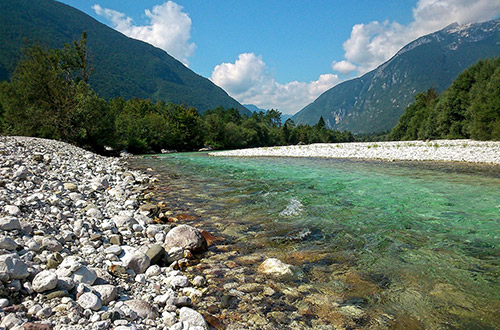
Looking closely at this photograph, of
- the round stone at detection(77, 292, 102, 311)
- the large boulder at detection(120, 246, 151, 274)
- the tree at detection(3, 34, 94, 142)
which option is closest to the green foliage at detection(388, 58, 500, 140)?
the large boulder at detection(120, 246, 151, 274)

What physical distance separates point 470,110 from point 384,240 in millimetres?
50153

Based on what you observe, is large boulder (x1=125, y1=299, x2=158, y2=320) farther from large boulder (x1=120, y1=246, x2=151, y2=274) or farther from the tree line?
the tree line

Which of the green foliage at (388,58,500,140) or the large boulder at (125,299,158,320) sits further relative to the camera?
the green foliage at (388,58,500,140)

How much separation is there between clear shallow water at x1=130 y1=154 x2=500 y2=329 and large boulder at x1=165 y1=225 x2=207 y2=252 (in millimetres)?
765

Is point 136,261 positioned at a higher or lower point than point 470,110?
lower

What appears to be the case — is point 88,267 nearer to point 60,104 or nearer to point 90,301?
point 90,301

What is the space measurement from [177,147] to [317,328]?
62.4 metres

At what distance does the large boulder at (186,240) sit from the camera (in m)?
4.56

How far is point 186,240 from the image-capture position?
4.64m

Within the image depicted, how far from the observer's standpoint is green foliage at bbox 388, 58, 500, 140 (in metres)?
33.4

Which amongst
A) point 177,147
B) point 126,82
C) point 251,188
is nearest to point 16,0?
point 126,82

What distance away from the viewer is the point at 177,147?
62188mm

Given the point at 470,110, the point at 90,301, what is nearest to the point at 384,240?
the point at 90,301

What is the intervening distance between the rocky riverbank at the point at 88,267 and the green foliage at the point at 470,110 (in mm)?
39733
